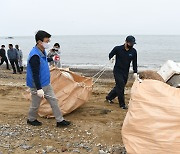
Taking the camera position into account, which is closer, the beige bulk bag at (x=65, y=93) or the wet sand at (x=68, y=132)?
the wet sand at (x=68, y=132)

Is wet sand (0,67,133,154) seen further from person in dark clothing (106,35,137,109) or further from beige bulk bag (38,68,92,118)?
person in dark clothing (106,35,137,109)

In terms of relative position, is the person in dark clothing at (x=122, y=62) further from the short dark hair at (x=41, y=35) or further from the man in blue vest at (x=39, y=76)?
the short dark hair at (x=41, y=35)

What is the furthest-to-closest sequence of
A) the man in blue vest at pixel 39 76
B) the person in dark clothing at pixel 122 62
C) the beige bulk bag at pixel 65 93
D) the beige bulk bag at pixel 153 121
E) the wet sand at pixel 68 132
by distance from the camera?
the person in dark clothing at pixel 122 62
the beige bulk bag at pixel 65 93
the man in blue vest at pixel 39 76
the wet sand at pixel 68 132
the beige bulk bag at pixel 153 121

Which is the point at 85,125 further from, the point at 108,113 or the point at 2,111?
the point at 2,111

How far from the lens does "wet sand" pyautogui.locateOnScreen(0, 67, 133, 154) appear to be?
430cm

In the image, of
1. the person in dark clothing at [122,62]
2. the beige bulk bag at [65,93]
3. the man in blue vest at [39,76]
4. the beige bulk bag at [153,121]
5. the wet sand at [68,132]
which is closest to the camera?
the beige bulk bag at [153,121]

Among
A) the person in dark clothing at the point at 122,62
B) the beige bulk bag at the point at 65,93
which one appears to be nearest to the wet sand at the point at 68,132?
the beige bulk bag at the point at 65,93

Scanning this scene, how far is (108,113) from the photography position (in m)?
5.91

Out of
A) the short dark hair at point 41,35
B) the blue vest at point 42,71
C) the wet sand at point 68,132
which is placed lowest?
the wet sand at point 68,132

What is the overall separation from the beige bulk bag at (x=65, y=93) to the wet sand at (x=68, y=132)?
6.9 inches

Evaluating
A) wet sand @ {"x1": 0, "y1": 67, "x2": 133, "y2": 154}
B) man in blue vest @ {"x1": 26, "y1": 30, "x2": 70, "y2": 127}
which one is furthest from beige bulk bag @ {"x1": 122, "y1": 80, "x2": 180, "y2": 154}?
man in blue vest @ {"x1": 26, "y1": 30, "x2": 70, "y2": 127}

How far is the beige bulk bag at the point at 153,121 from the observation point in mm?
3414

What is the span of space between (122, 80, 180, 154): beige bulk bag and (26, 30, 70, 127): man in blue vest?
152 centimetres

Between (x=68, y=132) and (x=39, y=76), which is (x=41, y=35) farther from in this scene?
(x=68, y=132)
